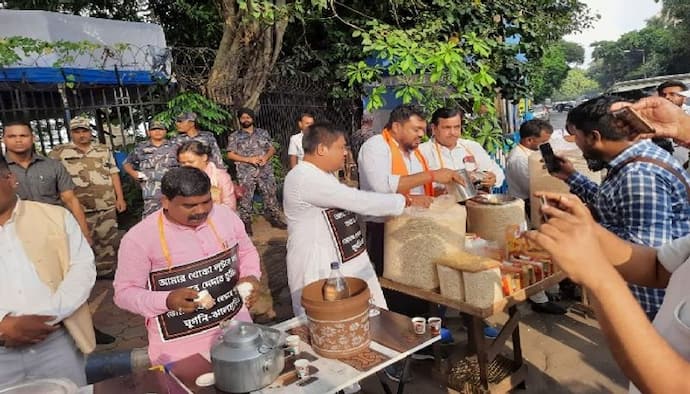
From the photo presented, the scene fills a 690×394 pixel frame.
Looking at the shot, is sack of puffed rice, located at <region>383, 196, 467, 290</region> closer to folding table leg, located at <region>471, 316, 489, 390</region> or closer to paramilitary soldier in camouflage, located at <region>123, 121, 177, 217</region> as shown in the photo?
folding table leg, located at <region>471, 316, 489, 390</region>

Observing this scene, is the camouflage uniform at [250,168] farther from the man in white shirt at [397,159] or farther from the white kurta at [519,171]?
the white kurta at [519,171]

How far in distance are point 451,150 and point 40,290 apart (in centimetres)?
311

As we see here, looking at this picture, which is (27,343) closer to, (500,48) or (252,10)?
(252,10)

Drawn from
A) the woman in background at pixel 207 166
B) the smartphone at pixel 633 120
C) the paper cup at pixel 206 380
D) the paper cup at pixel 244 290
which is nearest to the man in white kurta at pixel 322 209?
the paper cup at pixel 244 290

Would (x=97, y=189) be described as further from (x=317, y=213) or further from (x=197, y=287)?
(x=197, y=287)

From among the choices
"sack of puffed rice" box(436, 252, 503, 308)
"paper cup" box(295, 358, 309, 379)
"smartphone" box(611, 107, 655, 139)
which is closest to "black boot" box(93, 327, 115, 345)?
"paper cup" box(295, 358, 309, 379)

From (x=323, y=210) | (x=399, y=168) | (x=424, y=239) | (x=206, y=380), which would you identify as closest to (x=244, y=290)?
(x=206, y=380)

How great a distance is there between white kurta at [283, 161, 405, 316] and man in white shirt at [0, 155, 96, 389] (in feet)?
3.57

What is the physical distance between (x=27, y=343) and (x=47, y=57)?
546 cm

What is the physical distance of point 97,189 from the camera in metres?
5.37

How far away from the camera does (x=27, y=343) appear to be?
81.5 inches

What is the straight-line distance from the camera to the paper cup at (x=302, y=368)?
1.94 meters

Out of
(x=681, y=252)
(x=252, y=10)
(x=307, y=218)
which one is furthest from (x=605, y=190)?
(x=252, y=10)

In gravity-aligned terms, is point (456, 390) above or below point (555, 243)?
below
